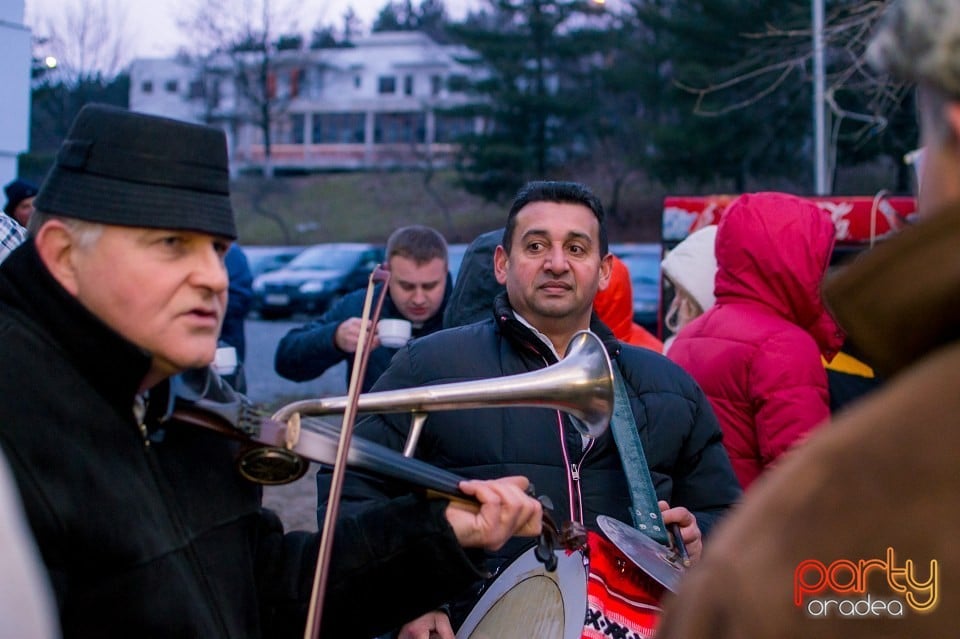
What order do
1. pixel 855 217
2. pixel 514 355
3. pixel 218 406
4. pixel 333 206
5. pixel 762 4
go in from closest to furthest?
pixel 218 406 < pixel 514 355 < pixel 855 217 < pixel 762 4 < pixel 333 206

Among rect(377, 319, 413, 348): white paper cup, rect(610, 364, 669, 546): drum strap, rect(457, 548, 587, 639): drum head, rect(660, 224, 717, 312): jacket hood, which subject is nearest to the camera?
rect(457, 548, 587, 639): drum head

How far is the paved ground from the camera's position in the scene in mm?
8609

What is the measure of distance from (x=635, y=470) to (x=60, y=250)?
1666 millimetres

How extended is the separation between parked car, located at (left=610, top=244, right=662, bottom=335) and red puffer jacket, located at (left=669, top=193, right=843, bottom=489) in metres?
12.0

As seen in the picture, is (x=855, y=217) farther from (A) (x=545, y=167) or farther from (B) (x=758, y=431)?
Result: (A) (x=545, y=167)

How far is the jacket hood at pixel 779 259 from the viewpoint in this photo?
4129 mm

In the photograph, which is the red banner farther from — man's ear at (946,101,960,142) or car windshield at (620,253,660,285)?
car windshield at (620,253,660,285)

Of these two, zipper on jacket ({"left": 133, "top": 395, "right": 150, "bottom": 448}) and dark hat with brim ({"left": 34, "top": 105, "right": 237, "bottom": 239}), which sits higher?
dark hat with brim ({"left": 34, "top": 105, "right": 237, "bottom": 239})

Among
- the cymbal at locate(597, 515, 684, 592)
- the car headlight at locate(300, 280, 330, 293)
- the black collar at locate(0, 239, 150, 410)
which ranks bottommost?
the car headlight at locate(300, 280, 330, 293)

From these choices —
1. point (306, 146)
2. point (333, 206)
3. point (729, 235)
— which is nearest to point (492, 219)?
point (333, 206)

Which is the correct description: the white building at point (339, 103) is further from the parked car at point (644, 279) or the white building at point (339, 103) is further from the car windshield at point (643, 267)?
the car windshield at point (643, 267)

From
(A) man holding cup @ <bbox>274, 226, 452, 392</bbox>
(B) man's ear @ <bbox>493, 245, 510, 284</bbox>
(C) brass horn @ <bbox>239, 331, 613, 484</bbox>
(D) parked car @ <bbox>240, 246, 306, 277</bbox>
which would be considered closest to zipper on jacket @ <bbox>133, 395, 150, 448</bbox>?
(C) brass horn @ <bbox>239, 331, 613, 484</bbox>

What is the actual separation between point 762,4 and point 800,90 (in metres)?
5.34

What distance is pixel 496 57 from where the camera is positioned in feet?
138
